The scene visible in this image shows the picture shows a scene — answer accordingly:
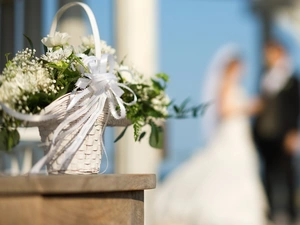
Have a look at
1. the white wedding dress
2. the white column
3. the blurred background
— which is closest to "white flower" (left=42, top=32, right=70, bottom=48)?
the blurred background

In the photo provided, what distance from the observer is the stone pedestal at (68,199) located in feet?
3.94

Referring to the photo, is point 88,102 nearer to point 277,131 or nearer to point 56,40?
point 56,40

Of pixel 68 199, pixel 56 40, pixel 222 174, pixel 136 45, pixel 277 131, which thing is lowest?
pixel 222 174

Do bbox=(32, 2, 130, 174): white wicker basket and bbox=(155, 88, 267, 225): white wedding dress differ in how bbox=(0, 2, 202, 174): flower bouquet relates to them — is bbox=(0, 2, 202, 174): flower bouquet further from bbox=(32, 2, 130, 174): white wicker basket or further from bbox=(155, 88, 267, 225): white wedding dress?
bbox=(155, 88, 267, 225): white wedding dress

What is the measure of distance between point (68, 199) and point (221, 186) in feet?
18.2

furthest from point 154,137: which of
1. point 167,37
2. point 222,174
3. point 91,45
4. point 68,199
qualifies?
point 167,37

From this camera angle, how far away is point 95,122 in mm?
1500

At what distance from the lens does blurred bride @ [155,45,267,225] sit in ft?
21.3

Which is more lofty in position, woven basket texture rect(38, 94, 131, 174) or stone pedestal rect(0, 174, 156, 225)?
woven basket texture rect(38, 94, 131, 174)

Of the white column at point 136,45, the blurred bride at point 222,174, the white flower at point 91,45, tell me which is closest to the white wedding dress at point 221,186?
the blurred bride at point 222,174

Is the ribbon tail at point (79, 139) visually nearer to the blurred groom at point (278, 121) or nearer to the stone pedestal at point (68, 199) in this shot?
the stone pedestal at point (68, 199)

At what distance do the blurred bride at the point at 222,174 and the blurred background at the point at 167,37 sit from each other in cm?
30

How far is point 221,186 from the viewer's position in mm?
6707

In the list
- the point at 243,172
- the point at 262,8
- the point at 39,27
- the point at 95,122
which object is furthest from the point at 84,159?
the point at 262,8
